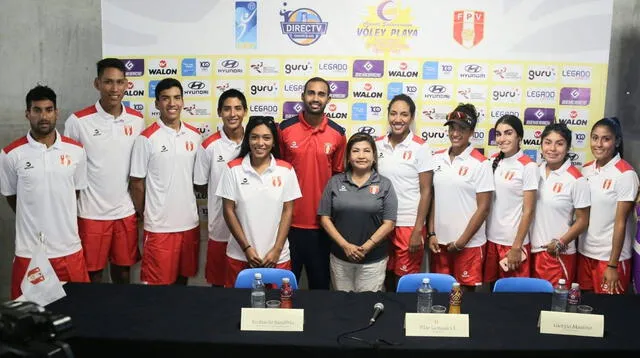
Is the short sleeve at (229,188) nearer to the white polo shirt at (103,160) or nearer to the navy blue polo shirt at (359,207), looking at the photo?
the navy blue polo shirt at (359,207)

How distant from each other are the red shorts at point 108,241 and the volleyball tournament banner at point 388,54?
113 cm

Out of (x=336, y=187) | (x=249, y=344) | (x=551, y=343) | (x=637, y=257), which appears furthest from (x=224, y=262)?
(x=637, y=257)

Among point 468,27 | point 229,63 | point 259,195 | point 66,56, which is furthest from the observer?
point 66,56

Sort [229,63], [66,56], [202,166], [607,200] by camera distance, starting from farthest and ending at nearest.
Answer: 1. [66,56]
2. [229,63]
3. [202,166]
4. [607,200]

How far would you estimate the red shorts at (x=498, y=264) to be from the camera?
3691 mm

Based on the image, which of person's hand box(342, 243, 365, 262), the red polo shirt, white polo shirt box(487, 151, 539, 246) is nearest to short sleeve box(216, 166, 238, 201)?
the red polo shirt

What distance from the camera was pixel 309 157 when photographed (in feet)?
12.1

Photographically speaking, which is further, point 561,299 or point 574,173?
point 574,173

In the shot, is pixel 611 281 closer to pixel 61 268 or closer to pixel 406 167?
pixel 406 167

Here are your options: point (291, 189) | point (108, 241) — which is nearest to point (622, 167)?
point (291, 189)

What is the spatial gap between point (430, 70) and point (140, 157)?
7.10ft

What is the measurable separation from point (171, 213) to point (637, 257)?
3.10 meters

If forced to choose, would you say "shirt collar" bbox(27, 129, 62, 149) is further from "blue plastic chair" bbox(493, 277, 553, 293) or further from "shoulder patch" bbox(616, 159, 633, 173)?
"shoulder patch" bbox(616, 159, 633, 173)

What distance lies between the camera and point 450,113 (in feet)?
13.1
